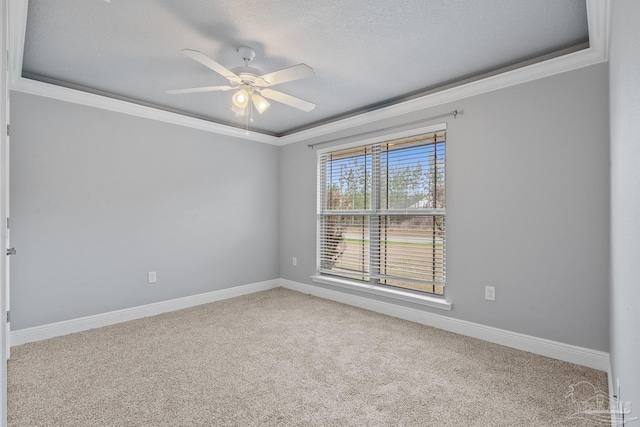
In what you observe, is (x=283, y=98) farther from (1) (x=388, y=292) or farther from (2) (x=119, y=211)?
(1) (x=388, y=292)

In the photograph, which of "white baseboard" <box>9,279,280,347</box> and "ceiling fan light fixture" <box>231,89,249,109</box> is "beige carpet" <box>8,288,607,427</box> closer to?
"white baseboard" <box>9,279,280,347</box>

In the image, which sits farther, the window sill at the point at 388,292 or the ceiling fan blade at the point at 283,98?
the window sill at the point at 388,292

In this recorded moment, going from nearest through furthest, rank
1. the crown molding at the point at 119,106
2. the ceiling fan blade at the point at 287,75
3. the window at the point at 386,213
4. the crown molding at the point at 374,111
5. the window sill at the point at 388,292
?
1. the crown molding at the point at 374,111
2. the ceiling fan blade at the point at 287,75
3. the crown molding at the point at 119,106
4. the window sill at the point at 388,292
5. the window at the point at 386,213

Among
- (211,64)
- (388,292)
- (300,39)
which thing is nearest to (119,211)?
(211,64)

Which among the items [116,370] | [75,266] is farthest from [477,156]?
[75,266]

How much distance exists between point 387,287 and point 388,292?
14cm

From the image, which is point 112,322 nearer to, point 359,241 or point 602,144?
point 359,241

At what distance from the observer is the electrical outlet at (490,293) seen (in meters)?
2.74

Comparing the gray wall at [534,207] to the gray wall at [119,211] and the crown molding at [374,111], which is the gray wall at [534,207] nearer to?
the crown molding at [374,111]

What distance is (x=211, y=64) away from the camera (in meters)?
2.05

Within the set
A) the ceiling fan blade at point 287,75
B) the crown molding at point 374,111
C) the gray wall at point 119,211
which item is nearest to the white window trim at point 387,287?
the crown molding at point 374,111

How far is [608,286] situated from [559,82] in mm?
1514

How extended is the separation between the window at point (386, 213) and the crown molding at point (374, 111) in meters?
0.33

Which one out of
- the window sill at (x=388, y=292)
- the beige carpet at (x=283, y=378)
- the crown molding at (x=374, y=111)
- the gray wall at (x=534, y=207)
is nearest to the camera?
the beige carpet at (x=283, y=378)
